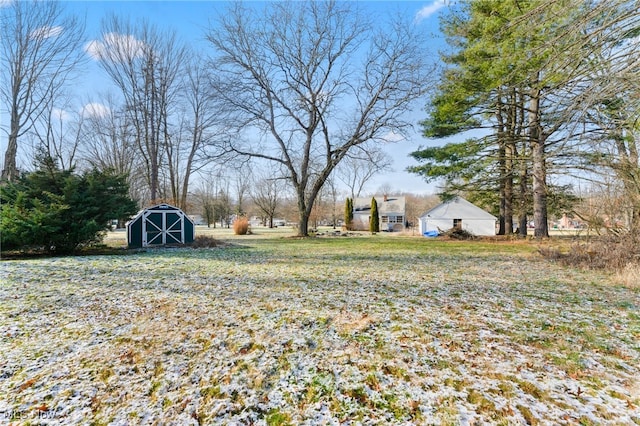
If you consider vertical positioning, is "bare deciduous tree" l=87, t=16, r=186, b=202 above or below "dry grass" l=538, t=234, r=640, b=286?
above

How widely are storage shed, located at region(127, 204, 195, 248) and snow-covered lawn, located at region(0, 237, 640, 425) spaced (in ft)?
24.6

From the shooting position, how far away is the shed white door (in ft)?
40.8

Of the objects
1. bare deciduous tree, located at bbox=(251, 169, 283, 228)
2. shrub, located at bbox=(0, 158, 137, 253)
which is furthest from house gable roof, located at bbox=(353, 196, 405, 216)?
shrub, located at bbox=(0, 158, 137, 253)

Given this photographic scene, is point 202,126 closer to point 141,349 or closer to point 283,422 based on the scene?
point 141,349

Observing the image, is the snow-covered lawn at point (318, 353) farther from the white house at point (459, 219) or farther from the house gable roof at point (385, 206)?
the house gable roof at point (385, 206)

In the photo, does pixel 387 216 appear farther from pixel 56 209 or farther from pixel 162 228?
pixel 56 209

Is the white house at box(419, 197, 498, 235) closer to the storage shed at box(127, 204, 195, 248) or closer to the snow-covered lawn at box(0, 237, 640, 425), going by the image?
the storage shed at box(127, 204, 195, 248)

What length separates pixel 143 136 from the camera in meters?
18.8

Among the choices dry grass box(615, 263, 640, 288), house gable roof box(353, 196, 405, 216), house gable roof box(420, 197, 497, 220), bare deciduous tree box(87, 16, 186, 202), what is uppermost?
bare deciduous tree box(87, 16, 186, 202)

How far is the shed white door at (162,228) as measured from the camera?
→ 12430mm

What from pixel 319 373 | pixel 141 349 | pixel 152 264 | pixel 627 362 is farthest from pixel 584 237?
pixel 152 264

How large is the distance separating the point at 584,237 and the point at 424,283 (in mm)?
A: 6143

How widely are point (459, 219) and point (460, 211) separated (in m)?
0.64

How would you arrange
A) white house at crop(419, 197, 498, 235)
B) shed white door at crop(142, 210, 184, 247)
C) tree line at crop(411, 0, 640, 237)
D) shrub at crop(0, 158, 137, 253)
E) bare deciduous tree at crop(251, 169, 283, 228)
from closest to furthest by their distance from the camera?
tree line at crop(411, 0, 640, 237)
shrub at crop(0, 158, 137, 253)
shed white door at crop(142, 210, 184, 247)
white house at crop(419, 197, 498, 235)
bare deciduous tree at crop(251, 169, 283, 228)
